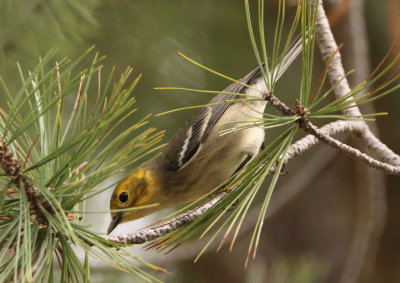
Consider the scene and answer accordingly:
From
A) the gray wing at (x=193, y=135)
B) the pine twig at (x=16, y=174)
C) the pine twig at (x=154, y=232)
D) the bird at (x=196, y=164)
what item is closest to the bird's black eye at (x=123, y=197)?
the bird at (x=196, y=164)

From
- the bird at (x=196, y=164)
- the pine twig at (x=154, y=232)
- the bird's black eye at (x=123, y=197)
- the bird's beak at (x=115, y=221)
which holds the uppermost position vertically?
the bird at (x=196, y=164)

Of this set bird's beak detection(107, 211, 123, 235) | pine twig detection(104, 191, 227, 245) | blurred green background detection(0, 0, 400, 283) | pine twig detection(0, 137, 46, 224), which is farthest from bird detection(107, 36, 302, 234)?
pine twig detection(0, 137, 46, 224)

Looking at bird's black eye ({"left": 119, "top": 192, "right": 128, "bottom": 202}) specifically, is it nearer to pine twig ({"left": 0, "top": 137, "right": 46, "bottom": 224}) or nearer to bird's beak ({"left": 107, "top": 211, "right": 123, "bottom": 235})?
bird's beak ({"left": 107, "top": 211, "right": 123, "bottom": 235})

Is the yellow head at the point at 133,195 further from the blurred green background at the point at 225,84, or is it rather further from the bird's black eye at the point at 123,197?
the blurred green background at the point at 225,84

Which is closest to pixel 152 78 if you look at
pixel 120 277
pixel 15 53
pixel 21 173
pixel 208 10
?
pixel 208 10

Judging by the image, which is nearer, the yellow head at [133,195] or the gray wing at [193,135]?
the yellow head at [133,195]

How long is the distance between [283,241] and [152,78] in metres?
1.44

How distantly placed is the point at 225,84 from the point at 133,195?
3.65 feet

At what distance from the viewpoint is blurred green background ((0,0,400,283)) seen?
2982 millimetres

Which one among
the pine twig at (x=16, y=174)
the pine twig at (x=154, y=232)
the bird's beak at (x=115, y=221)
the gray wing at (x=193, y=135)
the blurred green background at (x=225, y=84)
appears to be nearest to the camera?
the pine twig at (x=16, y=174)

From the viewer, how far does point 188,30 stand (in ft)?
10.4

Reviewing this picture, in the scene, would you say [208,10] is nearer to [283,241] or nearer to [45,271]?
[283,241]

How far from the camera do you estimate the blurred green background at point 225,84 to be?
9.78 feet

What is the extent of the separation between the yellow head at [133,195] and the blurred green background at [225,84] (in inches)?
23.3
